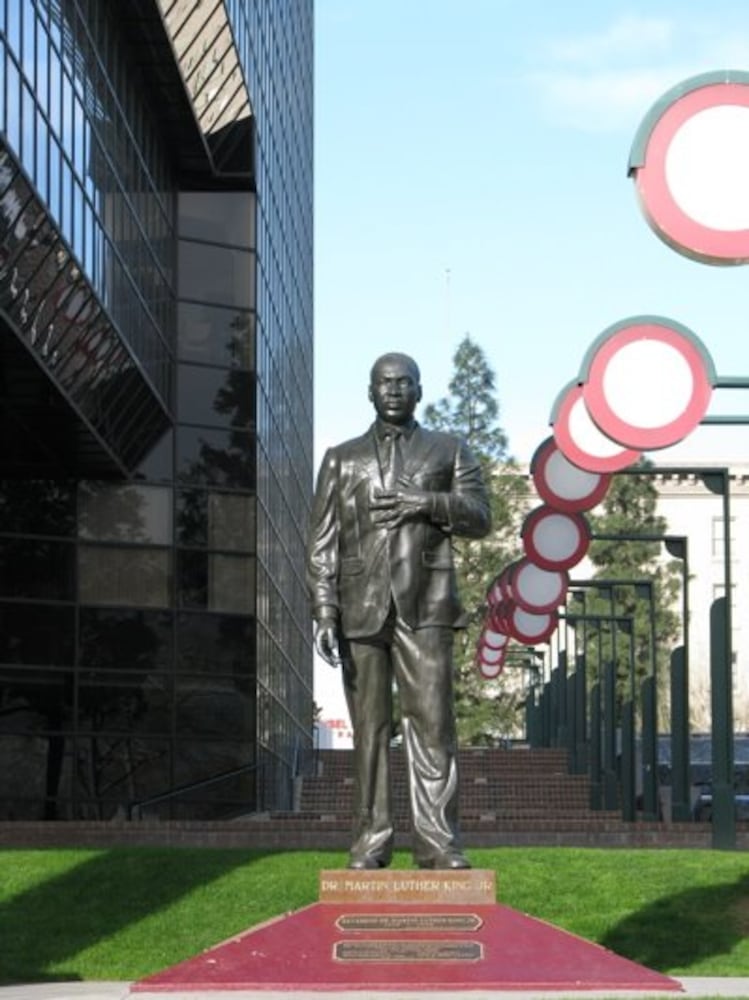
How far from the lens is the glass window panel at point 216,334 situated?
44656mm

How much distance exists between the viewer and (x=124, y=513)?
42.9m

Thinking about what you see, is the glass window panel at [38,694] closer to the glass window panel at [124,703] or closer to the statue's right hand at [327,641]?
the glass window panel at [124,703]

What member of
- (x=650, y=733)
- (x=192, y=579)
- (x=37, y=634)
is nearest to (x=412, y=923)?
(x=650, y=733)

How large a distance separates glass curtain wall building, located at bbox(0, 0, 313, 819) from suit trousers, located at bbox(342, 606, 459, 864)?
22076mm

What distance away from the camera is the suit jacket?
13.2 metres

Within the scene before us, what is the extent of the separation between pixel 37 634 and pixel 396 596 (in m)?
29.1

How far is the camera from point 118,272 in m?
37.6

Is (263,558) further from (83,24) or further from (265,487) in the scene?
(83,24)

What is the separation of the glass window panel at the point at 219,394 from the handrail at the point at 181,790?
20.3ft

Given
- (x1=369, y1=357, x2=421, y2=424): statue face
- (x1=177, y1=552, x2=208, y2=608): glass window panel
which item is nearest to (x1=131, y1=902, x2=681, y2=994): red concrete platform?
(x1=369, y1=357, x2=421, y2=424): statue face

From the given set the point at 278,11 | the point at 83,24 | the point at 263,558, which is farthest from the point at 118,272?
the point at 278,11

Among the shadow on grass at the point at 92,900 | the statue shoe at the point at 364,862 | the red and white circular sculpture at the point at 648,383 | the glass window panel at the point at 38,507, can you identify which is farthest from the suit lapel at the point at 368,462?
the glass window panel at the point at 38,507

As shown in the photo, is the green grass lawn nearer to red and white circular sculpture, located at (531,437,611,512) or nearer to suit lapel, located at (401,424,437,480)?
red and white circular sculpture, located at (531,437,611,512)

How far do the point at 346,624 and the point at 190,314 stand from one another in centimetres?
3187
